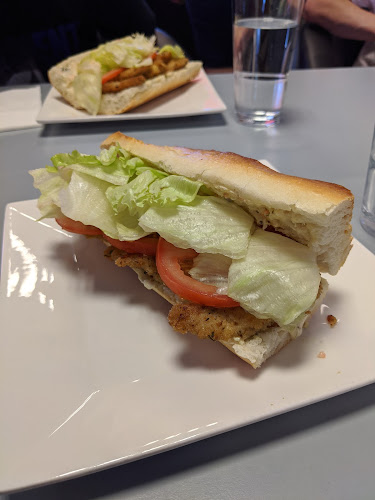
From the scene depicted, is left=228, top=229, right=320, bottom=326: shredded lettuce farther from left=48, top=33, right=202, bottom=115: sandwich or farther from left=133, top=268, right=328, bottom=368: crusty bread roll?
left=48, top=33, right=202, bottom=115: sandwich

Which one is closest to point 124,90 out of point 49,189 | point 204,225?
point 49,189

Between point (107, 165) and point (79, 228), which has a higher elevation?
point (107, 165)

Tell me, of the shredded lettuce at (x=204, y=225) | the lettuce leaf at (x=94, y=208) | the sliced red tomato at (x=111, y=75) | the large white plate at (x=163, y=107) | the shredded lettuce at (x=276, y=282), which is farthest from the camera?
the sliced red tomato at (x=111, y=75)

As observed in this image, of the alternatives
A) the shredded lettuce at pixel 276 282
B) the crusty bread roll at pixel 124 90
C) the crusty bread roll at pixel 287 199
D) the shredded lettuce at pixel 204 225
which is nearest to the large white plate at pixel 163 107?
the crusty bread roll at pixel 124 90

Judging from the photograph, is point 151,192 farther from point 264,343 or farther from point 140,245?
point 264,343

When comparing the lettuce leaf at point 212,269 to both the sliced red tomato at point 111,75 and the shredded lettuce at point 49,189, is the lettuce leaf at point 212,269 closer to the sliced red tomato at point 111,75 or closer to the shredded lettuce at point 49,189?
the shredded lettuce at point 49,189

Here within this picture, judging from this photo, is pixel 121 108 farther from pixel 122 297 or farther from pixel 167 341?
pixel 167 341
